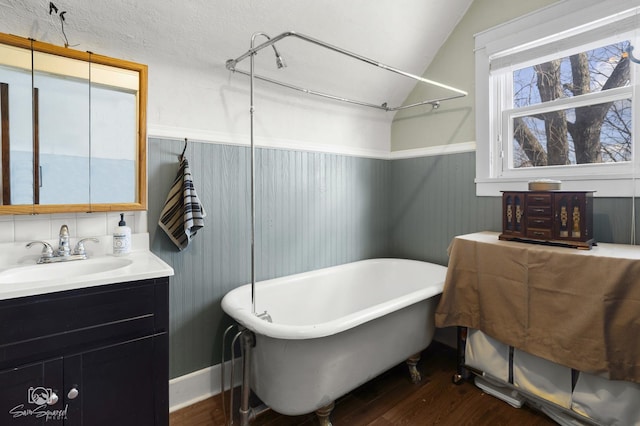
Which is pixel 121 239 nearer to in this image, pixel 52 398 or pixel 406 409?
pixel 52 398

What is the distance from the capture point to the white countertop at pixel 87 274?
111 centimetres

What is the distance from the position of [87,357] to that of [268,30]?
6.00 ft

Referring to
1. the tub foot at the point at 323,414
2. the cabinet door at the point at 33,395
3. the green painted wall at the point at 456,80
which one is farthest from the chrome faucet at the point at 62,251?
the green painted wall at the point at 456,80

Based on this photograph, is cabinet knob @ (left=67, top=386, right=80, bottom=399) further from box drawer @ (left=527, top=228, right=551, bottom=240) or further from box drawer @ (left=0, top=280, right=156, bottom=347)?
box drawer @ (left=527, top=228, right=551, bottom=240)

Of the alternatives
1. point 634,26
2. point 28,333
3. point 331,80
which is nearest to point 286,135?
point 331,80

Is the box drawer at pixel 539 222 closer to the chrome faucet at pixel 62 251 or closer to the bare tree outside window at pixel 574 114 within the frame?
the bare tree outside window at pixel 574 114

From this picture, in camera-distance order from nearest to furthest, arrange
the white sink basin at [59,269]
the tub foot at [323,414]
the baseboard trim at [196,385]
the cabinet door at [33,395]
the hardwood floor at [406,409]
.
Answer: the cabinet door at [33,395], the white sink basin at [59,269], the tub foot at [323,414], the hardwood floor at [406,409], the baseboard trim at [196,385]

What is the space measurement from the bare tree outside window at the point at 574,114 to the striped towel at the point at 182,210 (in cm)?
214

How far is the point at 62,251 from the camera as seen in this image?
1.49 metres

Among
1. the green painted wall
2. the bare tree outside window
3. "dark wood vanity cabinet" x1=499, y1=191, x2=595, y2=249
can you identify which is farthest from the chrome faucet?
the bare tree outside window

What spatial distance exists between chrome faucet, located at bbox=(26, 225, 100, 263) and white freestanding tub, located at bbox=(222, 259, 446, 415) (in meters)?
0.71

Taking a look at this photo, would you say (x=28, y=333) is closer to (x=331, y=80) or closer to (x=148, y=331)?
(x=148, y=331)

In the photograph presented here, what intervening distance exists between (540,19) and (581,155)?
877mm

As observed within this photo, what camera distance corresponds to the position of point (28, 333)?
1.10m
